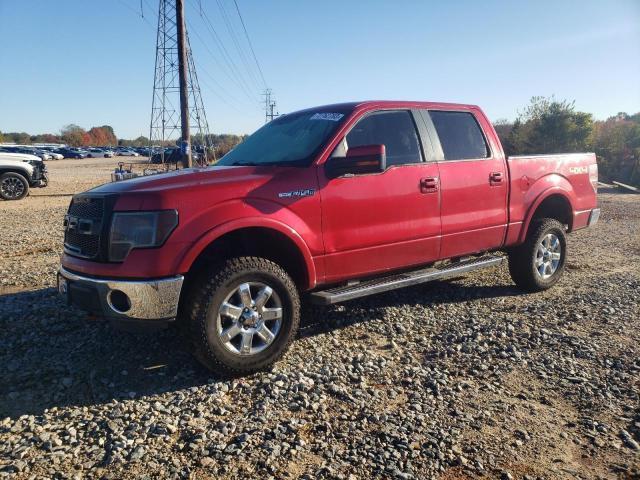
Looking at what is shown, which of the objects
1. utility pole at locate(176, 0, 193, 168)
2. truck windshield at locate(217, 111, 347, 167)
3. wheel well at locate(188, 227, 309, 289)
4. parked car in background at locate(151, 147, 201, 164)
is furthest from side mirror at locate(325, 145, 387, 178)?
parked car in background at locate(151, 147, 201, 164)

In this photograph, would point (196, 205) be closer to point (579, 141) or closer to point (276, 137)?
point (276, 137)

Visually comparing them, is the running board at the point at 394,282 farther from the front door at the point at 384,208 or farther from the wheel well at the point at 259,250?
the wheel well at the point at 259,250

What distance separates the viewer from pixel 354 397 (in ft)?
11.1

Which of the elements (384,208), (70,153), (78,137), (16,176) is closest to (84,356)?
(384,208)

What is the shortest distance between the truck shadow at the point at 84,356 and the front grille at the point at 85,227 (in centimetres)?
90

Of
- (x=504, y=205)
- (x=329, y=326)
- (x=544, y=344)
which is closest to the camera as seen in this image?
(x=544, y=344)

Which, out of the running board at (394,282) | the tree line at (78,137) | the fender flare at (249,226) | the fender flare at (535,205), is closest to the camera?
the fender flare at (249,226)

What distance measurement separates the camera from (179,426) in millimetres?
3055

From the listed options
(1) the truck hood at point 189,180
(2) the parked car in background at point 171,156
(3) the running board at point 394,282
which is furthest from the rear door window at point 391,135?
(2) the parked car in background at point 171,156

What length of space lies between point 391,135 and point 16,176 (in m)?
15.0

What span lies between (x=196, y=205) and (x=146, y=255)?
0.48 metres

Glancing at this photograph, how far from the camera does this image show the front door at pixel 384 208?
4.13m

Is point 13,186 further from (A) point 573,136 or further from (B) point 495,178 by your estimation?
(A) point 573,136

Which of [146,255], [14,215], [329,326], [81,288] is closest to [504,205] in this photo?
[329,326]
